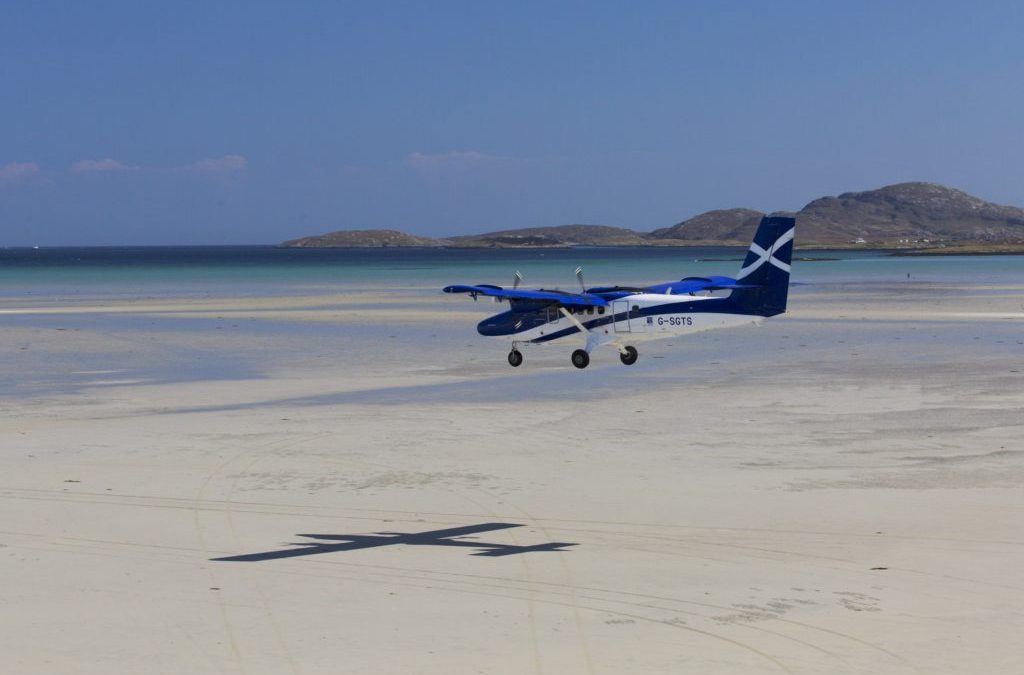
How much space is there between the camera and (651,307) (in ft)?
114

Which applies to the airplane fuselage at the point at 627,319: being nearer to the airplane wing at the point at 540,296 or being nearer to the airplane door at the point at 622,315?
the airplane door at the point at 622,315

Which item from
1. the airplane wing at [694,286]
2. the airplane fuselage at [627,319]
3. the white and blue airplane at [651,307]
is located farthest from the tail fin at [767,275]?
the airplane wing at [694,286]

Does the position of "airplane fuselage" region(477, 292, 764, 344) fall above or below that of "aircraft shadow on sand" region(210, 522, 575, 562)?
above

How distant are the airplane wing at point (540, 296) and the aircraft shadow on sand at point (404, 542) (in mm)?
19972

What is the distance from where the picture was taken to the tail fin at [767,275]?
112ft

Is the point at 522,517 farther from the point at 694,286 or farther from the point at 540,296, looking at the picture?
the point at 694,286

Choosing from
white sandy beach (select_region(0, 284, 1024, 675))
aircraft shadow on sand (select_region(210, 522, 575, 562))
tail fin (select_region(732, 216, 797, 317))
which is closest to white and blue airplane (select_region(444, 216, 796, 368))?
tail fin (select_region(732, 216, 797, 317))

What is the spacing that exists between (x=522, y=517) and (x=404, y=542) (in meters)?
1.84

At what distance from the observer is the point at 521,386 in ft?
103

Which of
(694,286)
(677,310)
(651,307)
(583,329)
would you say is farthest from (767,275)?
(583,329)

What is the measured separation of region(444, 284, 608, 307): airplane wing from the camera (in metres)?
35.6

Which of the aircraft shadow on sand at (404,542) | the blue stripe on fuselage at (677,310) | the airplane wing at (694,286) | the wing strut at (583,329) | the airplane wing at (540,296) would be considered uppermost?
the airplane wing at (694,286)

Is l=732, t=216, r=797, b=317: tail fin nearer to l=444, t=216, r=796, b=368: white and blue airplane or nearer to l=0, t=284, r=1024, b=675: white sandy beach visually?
l=444, t=216, r=796, b=368: white and blue airplane

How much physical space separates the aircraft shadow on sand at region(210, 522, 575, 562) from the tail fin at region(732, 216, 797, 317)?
1951cm
